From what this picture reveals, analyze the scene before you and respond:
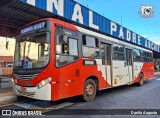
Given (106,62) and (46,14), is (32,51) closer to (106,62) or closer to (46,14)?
(106,62)

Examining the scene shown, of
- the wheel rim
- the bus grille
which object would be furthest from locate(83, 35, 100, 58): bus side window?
the bus grille

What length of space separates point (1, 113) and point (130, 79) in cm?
853

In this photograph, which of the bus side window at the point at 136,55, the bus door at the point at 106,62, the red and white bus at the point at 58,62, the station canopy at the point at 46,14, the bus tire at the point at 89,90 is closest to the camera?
the red and white bus at the point at 58,62

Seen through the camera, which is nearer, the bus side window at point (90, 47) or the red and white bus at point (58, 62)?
the red and white bus at point (58, 62)

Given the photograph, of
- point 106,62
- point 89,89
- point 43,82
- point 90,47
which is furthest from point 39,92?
point 106,62

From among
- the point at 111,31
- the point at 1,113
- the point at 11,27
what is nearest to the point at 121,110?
the point at 1,113

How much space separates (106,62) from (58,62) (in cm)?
368

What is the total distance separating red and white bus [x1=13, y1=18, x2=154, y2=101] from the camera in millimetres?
7133

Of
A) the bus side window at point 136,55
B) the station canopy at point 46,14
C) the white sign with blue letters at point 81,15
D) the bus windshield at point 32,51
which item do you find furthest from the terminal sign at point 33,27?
the bus side window at point 136,55

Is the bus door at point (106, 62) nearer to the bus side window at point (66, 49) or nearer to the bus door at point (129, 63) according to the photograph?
the bus side window at point (66, 49)

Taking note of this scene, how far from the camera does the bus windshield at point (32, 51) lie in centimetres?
725

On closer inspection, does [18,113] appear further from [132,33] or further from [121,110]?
[132,33]

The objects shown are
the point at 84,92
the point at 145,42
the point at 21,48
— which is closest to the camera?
the point at 21,48

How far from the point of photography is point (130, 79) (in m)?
13.4
